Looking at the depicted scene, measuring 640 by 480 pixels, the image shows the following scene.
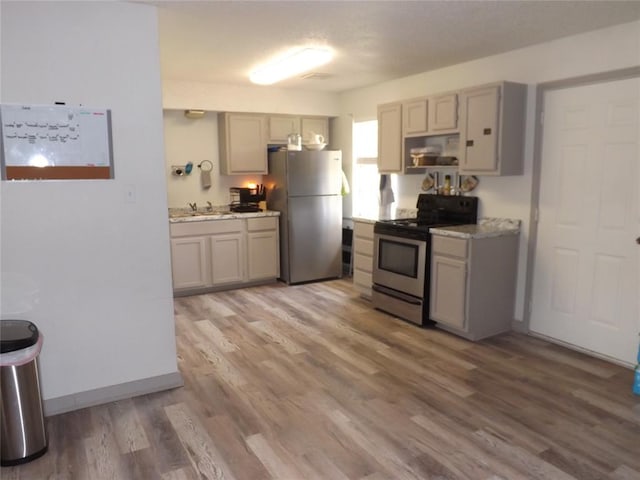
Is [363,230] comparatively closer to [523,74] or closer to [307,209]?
[307,209]

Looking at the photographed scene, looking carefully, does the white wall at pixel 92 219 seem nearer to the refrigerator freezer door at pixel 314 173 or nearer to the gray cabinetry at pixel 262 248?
the gray cabinetry at pixel 262 248

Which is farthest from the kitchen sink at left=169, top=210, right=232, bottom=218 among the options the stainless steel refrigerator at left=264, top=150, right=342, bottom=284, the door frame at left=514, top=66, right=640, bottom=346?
the door frame at left=514, top=66, right=640, bottom=346

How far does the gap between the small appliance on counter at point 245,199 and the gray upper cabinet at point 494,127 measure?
2777mm

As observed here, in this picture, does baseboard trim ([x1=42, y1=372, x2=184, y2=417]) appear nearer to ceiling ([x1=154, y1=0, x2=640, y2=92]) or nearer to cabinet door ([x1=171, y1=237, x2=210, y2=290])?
cabinet door ([x1=171, y1=237, x2=210, y2=290])

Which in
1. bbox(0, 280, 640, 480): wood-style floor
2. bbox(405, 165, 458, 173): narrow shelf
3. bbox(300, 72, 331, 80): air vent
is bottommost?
bbox(0, 280, 640, 480): wood-style floor

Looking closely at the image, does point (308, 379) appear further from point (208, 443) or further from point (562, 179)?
point (562, 179)

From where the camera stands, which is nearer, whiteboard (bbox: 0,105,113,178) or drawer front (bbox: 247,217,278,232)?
whiteboard (bbox: 0,105,113,178)

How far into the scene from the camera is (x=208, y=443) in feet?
8.05

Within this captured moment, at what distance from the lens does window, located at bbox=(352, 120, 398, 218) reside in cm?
584

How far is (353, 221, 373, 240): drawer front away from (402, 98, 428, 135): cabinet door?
1.03m

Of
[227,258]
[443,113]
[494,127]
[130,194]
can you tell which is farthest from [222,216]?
[494,127]

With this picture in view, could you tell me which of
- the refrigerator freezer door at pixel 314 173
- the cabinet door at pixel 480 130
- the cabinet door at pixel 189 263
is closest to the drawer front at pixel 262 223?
the refrigerator freezer door at pixel 314 173

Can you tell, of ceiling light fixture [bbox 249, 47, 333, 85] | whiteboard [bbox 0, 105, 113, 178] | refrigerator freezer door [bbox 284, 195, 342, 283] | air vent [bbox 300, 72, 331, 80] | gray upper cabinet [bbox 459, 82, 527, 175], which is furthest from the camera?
refrigerator freezer door [bbox 284, 195, 342, 283]

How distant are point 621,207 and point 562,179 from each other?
492 mm
